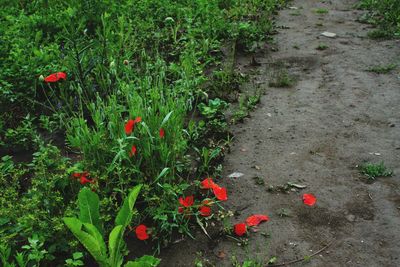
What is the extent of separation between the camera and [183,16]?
5996 mm

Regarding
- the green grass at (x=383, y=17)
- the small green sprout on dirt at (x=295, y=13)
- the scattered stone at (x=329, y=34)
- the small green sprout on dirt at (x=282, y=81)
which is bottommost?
the small green sprout on dirt at (x=282, y=81)

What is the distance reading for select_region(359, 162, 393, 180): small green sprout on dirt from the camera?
3291 mm

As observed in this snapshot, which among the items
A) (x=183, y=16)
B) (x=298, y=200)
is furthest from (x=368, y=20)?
(x=298, y=200)

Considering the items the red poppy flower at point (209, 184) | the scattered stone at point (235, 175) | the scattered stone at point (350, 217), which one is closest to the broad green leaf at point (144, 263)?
the red poppy flower at point (209, 184)

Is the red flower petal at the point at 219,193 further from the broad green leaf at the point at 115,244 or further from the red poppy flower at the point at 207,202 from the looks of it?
the broad green leaf at the point at 115,244

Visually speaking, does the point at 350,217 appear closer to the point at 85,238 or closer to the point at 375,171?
the point at 375,171

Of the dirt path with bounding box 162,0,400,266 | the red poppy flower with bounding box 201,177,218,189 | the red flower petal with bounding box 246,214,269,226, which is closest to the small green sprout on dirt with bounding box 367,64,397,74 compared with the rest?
the dirt path with bounding box 162,0,400,266

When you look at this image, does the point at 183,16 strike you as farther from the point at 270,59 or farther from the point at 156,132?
the point at 156,132

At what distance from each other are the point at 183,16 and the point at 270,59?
1.49 metres

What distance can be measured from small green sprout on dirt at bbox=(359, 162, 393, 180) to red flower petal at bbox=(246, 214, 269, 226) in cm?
104

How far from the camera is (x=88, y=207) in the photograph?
2334 mm

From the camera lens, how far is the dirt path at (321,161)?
2666 millimetres

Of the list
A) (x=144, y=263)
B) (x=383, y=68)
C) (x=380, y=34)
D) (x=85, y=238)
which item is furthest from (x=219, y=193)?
(x=380, y=34)

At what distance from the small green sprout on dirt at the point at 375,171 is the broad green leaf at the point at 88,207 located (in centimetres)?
221
